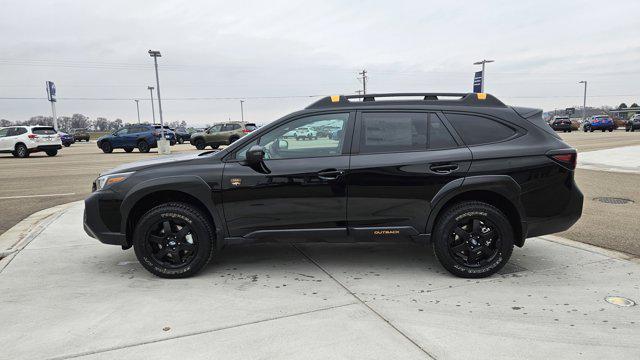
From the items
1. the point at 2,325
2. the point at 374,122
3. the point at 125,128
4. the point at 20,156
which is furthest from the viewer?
the point at 125,128

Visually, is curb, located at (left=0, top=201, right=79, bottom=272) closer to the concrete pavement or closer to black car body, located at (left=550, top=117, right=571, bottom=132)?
the concrete pavement

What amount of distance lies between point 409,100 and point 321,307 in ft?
7.11

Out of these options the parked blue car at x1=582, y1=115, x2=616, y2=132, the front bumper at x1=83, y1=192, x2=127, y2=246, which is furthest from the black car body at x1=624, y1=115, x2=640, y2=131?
the front bumper at x1=83, y1=192, x2=127, y2=246

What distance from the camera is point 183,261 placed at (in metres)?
4.31

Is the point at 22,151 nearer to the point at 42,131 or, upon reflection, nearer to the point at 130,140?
the point at 42,131

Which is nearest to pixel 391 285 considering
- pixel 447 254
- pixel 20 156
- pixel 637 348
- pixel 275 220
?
pixel 447 254

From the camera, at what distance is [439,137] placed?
4.25 meters

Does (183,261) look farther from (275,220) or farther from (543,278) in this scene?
(543,278)

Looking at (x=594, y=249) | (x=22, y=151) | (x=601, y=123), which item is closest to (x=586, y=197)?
(x=594, y=249)

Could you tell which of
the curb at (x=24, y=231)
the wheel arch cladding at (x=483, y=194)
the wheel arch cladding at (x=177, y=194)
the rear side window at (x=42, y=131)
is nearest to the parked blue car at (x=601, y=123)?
the rear side window at (x=42, y=131)

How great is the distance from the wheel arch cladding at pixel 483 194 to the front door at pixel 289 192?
2.81ft

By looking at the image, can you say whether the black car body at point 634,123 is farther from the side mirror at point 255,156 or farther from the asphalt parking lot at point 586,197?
the side mirror at point 255,156

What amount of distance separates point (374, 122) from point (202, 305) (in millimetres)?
2257

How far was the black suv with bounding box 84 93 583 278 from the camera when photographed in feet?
13.6
